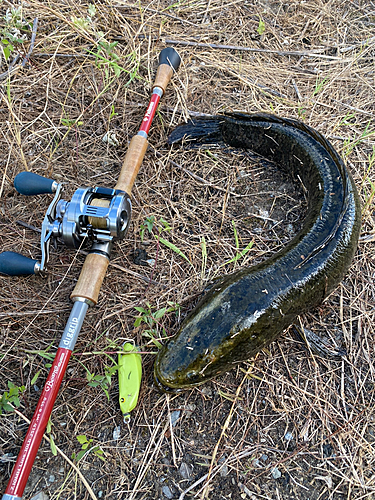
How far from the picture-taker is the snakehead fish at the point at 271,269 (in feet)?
7.54

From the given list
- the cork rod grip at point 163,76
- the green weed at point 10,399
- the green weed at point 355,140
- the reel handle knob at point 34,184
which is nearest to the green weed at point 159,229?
the reel handle knob at point 34,184

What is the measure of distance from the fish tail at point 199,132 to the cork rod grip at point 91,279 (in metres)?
1.38

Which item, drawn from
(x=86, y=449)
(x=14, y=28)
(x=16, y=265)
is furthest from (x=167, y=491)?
(x=14, y=28)

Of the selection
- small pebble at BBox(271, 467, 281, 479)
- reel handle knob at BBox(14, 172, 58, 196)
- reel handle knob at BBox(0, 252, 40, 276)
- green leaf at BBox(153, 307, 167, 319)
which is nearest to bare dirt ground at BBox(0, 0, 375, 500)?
small pebble at BBox(271, 467, 281, 479)

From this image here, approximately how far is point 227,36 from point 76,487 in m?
4.23

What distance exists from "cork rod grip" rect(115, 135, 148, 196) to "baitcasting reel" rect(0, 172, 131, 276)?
28 centimetres

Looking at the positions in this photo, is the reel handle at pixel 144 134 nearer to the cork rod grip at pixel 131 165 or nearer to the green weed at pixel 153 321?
the cork rod grip at pixel 131 165

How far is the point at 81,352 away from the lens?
237 cm

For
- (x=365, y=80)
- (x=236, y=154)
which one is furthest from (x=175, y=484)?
(x=365, y=80)

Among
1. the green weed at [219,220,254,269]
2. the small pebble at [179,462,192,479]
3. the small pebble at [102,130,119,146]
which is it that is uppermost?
the small pebble at [102,130,119,146]

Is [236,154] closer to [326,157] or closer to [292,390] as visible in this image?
[326,157]

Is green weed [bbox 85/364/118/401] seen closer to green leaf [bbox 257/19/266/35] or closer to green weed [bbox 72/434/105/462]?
green weed [bbox 72/434/105/462]

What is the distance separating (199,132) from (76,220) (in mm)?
1518

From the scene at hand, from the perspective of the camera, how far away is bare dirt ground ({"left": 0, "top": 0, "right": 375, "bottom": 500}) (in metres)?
2.14
